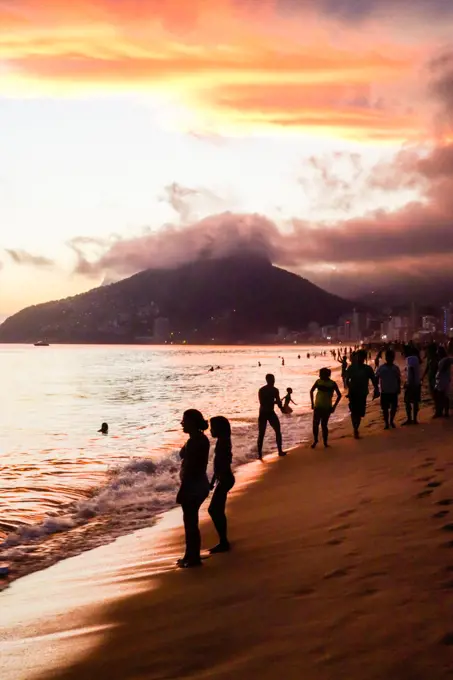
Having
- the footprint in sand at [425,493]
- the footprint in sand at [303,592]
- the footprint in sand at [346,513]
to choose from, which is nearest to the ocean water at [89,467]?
the footprint in sand at [346,513]

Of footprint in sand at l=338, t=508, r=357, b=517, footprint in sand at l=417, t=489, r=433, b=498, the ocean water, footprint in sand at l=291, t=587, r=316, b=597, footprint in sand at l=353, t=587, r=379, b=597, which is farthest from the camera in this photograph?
the ocean water

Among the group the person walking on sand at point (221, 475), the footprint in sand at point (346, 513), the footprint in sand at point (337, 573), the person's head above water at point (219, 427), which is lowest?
the footprint in sand at point (346, 513)

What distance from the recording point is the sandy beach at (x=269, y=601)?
4840mm

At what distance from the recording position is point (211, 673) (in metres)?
4.73

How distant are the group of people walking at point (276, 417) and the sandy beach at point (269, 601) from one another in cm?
60

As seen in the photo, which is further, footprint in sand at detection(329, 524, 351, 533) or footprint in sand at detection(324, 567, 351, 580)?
footprint in sand at detection(329, 524, 351, 533)

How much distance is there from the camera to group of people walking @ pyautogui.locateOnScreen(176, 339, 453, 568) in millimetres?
7754

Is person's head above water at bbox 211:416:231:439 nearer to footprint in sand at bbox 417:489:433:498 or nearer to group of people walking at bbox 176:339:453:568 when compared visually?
group of people walking at bbox 176:339:453:568

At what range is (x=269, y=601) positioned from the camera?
610 centimetres

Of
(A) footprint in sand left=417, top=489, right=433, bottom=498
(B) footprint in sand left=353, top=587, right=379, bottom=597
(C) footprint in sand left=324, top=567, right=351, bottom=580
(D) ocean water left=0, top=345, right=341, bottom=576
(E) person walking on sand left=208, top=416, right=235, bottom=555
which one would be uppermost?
(E) person walking on sand left=208, top=416, right=235, bottom=555

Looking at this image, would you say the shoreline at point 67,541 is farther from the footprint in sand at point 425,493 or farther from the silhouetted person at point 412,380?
the silhouetted person at point 412,380

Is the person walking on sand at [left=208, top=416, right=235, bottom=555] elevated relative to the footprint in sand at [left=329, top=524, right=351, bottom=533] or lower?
elevated

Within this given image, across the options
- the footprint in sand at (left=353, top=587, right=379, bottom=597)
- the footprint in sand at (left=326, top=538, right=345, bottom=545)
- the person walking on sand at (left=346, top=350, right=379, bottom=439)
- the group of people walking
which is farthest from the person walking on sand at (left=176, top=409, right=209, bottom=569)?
the person walking on sand at (left=346, top=350, right=379, bottom=439)

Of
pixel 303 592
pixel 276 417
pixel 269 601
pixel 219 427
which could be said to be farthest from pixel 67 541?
pixel 276 417
